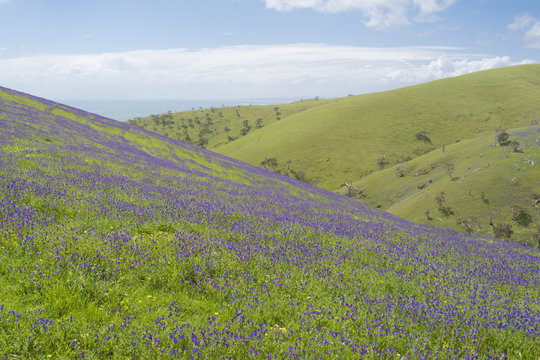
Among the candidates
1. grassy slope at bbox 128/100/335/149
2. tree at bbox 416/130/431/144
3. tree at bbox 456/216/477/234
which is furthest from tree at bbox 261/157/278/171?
tree at bbox 456/216/477/234

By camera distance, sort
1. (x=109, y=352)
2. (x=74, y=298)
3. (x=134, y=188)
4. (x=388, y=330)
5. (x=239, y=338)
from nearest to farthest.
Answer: (x=109, y=352) → (x=239, y=338) → (x=74, y=298) → (x=388, y=330) → (x=134, y=188)

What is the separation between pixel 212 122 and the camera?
171000 millimetres

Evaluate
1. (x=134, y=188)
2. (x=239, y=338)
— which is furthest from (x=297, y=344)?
(x=134, y=188)

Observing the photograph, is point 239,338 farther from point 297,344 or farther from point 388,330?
point 388,330

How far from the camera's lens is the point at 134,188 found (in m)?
11.0

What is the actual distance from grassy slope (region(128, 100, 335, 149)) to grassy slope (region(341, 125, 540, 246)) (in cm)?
9034

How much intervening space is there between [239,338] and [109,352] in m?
1.55

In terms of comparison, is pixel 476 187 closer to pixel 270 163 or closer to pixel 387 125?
pixel 270 163

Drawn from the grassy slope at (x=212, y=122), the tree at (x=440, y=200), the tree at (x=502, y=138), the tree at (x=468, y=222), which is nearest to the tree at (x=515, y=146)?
the tree at (x=502, y=138)

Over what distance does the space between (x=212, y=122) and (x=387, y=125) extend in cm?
10014

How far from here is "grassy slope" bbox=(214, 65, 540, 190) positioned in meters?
93.0

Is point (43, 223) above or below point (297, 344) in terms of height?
above

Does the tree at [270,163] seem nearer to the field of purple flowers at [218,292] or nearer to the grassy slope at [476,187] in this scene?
the grassy slope at [476,187]

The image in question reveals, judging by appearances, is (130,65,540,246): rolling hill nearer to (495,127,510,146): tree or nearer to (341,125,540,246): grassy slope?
(341,125,540,246): grassy slope
